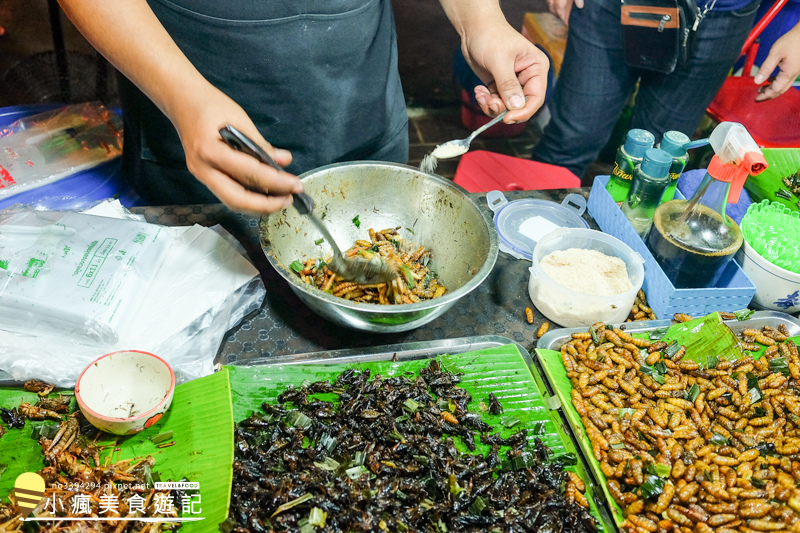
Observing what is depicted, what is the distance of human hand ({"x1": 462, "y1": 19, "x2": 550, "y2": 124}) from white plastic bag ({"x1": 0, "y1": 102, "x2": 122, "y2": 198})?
6.74 ft

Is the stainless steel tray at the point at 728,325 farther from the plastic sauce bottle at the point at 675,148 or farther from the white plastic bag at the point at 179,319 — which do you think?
the white plastic bag at the point at 179,319

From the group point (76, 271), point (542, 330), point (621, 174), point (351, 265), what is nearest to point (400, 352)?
point (351, 265)

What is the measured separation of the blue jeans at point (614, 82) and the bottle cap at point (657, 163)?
171 centimetres

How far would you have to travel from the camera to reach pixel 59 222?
6.52ft

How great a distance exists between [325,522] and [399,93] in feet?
7.00

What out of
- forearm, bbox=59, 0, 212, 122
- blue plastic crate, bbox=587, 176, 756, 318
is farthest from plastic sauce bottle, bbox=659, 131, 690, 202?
forearm, bbox=59, 0, 212, 122

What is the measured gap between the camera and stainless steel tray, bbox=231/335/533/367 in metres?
1.90

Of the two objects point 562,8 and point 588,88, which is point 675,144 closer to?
point 588,88

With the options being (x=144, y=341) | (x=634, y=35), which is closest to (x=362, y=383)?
(x=144, y=341)

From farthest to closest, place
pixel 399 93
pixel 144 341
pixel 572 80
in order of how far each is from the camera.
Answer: pixel 572 80, pixel 399 93, pixel 144 341

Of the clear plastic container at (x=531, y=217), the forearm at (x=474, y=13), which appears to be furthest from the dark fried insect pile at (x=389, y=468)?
the forearm at (x=474, y=13)

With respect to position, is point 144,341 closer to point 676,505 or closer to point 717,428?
point 676,505

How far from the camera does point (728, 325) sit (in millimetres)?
2145

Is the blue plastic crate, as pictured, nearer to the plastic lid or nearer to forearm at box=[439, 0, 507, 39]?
the plastic lid
